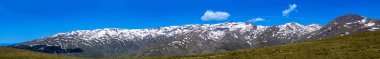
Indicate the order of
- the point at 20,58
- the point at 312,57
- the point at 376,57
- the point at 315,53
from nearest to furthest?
the point at 376,57 → the point at 312,57 → the point at 315,53 → the point at 20,58

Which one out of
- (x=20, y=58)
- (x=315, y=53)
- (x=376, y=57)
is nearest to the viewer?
(x=376, y=57)

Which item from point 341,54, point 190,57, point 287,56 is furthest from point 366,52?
point 190,57

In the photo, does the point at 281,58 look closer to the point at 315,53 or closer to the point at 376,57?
the point at 315,53

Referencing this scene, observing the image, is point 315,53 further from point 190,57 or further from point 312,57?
point 190,57

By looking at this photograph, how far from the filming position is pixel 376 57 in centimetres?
5778

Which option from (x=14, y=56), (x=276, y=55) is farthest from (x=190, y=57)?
(x=14, y=56)

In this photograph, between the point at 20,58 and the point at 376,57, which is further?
the point at 20,58

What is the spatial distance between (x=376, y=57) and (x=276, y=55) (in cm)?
1310

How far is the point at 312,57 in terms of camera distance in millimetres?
62125

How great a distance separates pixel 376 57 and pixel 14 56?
4732 cm

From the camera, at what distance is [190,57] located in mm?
76062

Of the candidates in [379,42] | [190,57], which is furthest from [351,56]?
[190,57]

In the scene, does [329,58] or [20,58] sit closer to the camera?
[329,58]

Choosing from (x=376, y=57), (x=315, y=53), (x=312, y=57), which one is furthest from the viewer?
(x=315, y=53)
